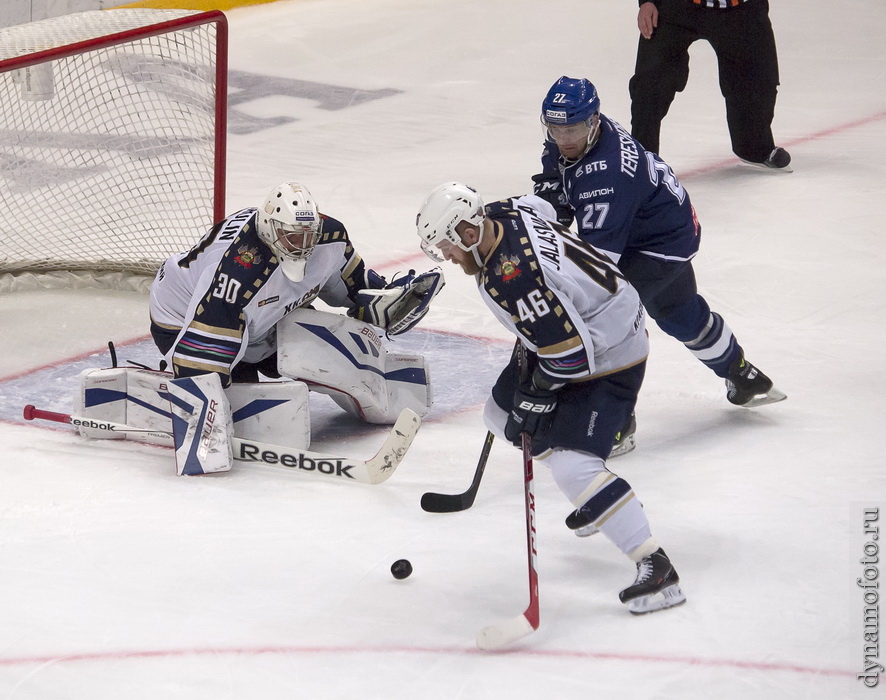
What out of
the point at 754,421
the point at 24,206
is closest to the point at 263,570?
the point at 754,421

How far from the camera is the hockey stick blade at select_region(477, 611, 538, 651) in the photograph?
2689mm

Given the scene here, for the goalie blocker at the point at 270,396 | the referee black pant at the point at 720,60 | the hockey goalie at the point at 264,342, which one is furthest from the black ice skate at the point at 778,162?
the goalie blocker at the point at 270,396

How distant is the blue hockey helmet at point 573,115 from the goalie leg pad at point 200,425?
113cm

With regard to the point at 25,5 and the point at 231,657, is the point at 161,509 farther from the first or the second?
the point at 25,5

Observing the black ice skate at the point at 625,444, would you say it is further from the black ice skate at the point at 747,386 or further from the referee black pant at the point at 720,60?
the referee black pant at the point at 720,60

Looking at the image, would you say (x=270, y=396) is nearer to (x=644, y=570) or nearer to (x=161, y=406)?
(x=161, y=406)

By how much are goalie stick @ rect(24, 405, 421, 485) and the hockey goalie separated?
0.08m

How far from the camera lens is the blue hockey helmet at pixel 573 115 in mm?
3549

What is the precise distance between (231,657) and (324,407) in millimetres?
1552

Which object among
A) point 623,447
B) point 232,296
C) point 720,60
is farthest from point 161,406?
point 720,60

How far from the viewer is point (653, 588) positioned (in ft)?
9.18

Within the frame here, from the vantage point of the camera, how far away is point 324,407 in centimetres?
419

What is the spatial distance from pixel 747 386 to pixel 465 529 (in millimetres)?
1111

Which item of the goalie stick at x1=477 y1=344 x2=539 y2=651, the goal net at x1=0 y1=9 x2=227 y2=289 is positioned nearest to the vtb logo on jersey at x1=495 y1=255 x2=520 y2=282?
the goalie stick at x1=477 y1=344 x2=539 y2=651
